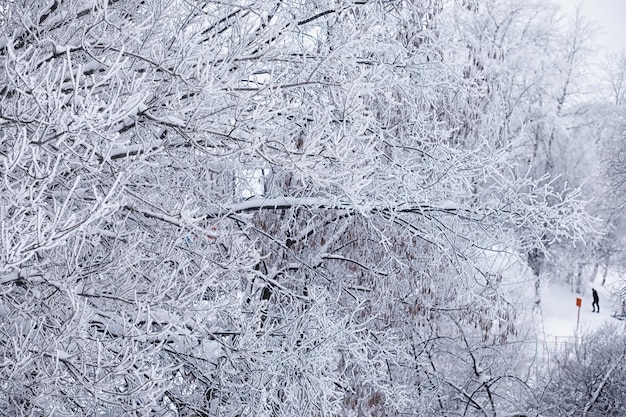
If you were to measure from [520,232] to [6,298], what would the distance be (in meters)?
4.71

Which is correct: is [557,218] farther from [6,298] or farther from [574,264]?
[574,264]

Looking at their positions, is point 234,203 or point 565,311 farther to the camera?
point 565,311

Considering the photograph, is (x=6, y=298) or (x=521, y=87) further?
(x=521, y=87)

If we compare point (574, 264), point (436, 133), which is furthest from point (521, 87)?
point (436, 133)

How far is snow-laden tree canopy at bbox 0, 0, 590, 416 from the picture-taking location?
144 inches

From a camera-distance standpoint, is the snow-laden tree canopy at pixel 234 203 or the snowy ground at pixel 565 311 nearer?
the snow-laden tree canopy at pixel 234 203

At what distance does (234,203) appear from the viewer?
582 centimetres

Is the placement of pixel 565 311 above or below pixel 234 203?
below

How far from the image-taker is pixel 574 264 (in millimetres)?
28516

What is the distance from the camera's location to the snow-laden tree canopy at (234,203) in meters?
3.66

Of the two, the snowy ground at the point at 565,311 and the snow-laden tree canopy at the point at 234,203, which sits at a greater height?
the snow-laden tree canopy at the point at 234,203

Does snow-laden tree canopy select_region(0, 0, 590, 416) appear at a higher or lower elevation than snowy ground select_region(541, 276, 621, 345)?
higher

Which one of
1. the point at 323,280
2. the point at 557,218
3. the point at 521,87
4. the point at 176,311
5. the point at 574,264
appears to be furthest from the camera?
→ the point at 574,264

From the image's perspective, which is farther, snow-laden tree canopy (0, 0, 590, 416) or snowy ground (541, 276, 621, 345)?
snowy ground (541, 276, 621, 345)
